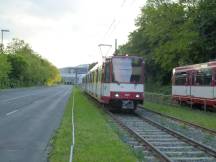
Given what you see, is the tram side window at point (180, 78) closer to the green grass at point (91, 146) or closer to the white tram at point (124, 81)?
the white tram at point (124, 81)

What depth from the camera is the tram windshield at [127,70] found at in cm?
2698

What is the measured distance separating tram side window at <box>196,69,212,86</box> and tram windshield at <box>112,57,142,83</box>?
4844mm

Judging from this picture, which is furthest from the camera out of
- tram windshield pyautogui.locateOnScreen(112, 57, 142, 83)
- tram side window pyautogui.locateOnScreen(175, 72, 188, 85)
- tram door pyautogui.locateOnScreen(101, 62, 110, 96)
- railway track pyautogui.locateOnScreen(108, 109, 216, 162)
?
tram side window pyautogui.locateOnScreen(175, 72, 188, 85)

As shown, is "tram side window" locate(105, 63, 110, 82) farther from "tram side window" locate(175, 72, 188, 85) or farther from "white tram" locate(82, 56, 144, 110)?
"tram side window" locate(175, 72, 188, 85)

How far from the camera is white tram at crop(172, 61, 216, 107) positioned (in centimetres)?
2888

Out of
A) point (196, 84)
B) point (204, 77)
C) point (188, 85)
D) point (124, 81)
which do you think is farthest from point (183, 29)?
point (124, 81)

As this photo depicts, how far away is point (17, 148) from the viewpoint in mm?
13211

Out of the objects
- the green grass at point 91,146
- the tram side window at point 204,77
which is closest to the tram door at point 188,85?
the tram side window at point 204,77

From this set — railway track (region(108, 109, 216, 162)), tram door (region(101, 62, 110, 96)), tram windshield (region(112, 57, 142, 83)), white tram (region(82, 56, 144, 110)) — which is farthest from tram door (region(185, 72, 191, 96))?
railway track (region(108, 109, 216, 162))

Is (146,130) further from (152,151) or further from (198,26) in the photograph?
(198,26)

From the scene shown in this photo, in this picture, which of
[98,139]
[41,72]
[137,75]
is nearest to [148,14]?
[137,75]

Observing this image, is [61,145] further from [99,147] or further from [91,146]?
[99,147]

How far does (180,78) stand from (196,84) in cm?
481

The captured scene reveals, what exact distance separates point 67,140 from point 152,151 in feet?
9.69
